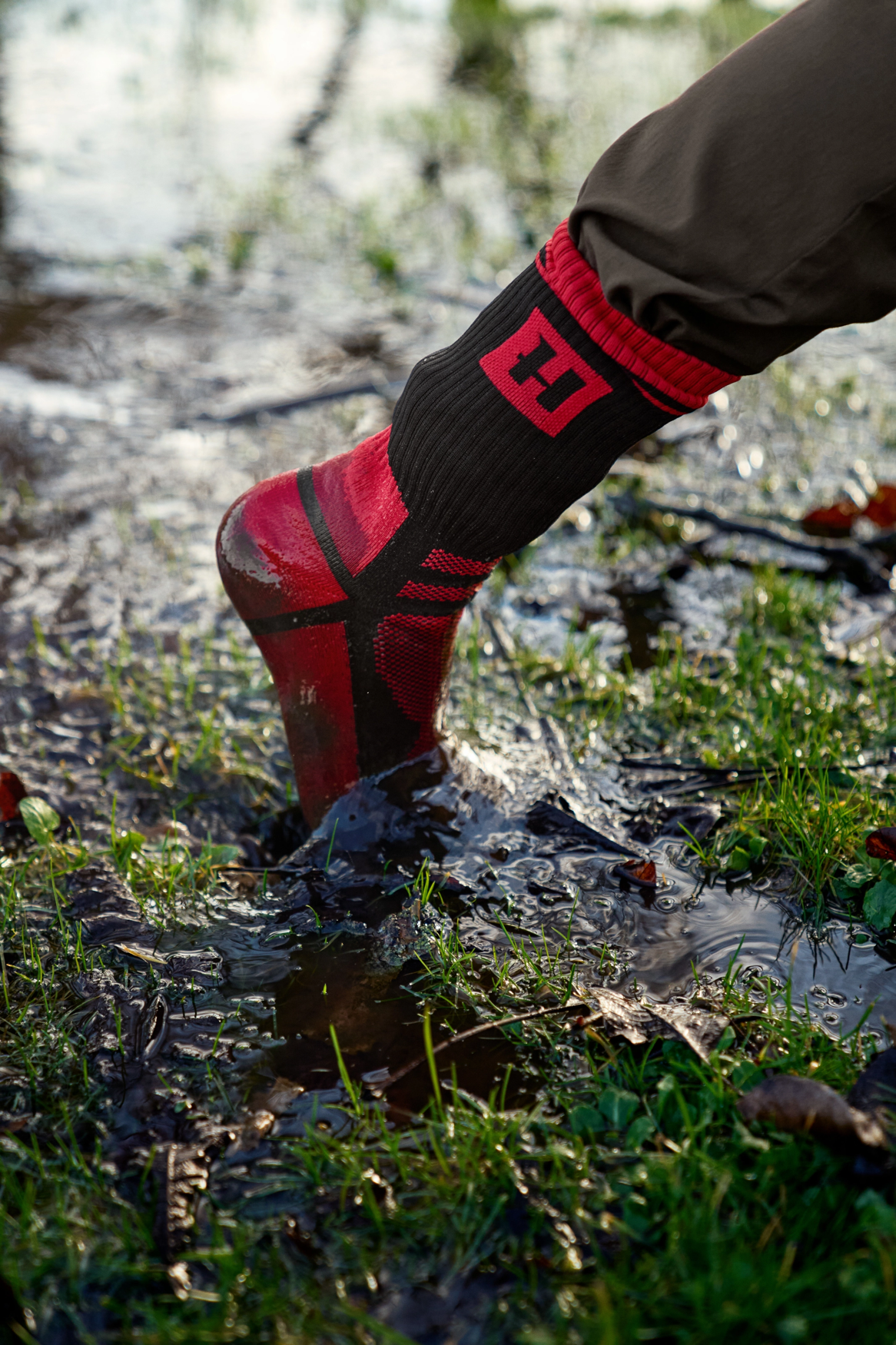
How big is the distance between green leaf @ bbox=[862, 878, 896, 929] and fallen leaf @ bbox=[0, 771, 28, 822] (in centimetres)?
152

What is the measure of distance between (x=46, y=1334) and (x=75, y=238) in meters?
5.14

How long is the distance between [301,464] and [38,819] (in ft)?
6.01

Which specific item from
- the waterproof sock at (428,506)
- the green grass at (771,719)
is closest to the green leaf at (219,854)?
the waterproof sock at (428,506)

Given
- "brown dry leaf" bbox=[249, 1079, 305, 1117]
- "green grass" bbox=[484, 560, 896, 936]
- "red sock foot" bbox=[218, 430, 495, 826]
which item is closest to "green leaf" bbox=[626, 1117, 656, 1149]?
"brown dry leaf" bbox=[249, 1079, 305, 1117]

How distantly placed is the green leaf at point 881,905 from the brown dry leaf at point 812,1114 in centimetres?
41

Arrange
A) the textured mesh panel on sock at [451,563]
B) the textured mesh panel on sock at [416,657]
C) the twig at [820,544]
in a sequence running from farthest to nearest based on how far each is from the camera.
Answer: the twig at [820,544]
the textured mesh panel on sock at [416,657]
the textured mesh panel on sock at [451,563]

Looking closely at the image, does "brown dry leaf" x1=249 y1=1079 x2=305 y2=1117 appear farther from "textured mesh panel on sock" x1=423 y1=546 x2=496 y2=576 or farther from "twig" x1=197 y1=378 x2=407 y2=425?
"twig" x1=197 y1=378 x2=407 y2=425

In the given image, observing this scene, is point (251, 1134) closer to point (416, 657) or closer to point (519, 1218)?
point (519, 1218)

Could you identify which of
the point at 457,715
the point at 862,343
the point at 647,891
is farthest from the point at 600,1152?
the point at 862,343

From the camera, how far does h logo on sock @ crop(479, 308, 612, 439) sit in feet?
4.83

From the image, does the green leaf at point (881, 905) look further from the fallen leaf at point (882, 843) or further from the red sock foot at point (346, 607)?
the red sock foot at point (346, 607)

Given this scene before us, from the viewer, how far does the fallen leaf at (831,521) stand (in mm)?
2994

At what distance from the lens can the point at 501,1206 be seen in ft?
3.76

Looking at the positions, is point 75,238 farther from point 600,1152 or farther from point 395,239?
point 600,1152
